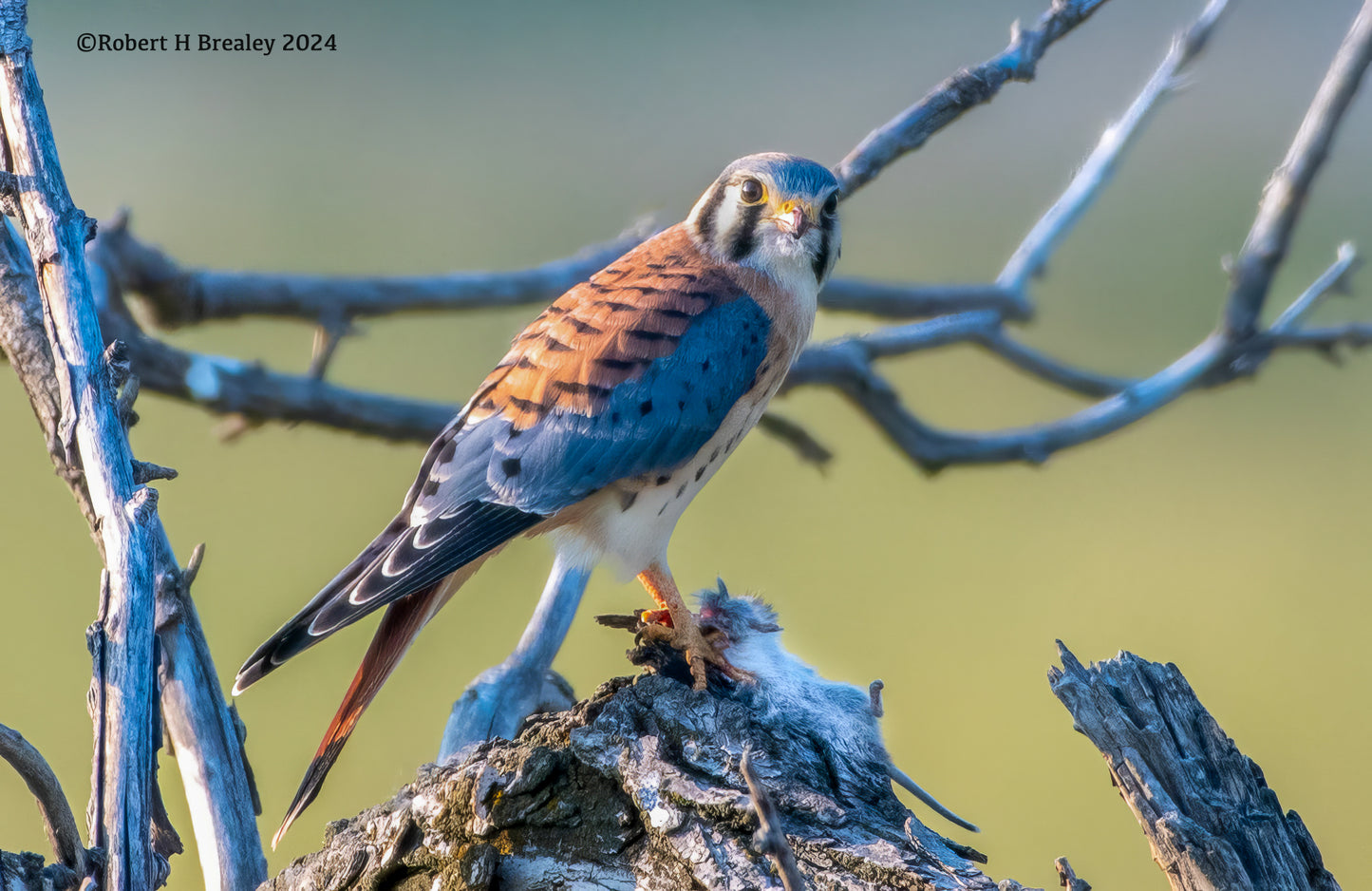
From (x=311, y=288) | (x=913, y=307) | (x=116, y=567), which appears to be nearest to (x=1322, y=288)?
(x=913, y=307)

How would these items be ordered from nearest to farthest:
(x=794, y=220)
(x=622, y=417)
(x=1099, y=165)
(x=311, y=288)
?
(x=622, y=417) → (x=794, y=220) → (x=311, y=288) → (x=1099, y=165)

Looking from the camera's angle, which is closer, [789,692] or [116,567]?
[116,567]

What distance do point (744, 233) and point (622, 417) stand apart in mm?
577

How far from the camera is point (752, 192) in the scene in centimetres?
243

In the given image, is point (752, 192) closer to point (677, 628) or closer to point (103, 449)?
point (677, 628)

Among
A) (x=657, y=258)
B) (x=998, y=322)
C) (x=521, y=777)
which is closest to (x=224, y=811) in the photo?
(x=521, y=777)

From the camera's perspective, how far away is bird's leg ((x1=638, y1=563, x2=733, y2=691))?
2016 millimetres

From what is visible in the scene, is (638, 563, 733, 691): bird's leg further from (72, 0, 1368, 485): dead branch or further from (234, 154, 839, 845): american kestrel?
(72, 0, 1368, 485): dead branch

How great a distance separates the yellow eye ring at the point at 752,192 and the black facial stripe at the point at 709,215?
→ 0.23 ft

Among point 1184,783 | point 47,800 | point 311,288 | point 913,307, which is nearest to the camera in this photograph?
point 1184,783

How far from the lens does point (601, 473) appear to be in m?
2.13

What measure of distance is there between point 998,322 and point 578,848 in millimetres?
3020

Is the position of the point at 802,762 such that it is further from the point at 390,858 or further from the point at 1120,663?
the point at 390,858

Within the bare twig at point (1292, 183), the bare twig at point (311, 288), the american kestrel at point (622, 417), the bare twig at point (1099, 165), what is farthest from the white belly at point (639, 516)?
the bare twig at point (1292, 183)
